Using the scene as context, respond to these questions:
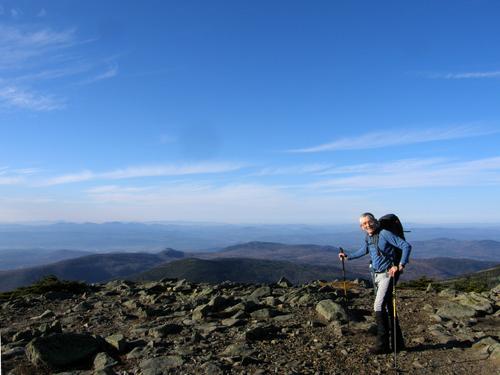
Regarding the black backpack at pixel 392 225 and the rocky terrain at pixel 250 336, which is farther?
the black backpack at pixel 392 225

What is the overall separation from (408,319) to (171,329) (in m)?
7.70

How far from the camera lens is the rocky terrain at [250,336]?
990 centimetres

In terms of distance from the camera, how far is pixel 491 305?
15.9 m

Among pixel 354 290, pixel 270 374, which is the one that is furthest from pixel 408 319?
pixel 270 374

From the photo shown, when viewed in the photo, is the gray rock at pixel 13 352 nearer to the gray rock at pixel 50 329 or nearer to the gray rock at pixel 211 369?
the gray rock at pixel 50 329

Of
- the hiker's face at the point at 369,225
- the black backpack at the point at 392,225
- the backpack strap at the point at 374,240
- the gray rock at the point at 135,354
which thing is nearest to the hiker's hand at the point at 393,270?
the backpack strap at the point at 374,240

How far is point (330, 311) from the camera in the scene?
14242 mm

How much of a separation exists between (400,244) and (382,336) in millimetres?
2293

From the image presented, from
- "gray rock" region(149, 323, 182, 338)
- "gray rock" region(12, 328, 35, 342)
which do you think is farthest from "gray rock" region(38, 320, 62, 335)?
"gray rock" region(149, 323, 182, 338)

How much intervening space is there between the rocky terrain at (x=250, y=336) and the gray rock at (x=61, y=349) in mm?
23

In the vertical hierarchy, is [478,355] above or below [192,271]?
above

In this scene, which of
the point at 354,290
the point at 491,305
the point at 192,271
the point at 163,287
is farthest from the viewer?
the point at 192,271

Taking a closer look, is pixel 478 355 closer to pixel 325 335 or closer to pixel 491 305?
pixel 325 335

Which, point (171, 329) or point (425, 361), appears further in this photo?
point (171, 329)
